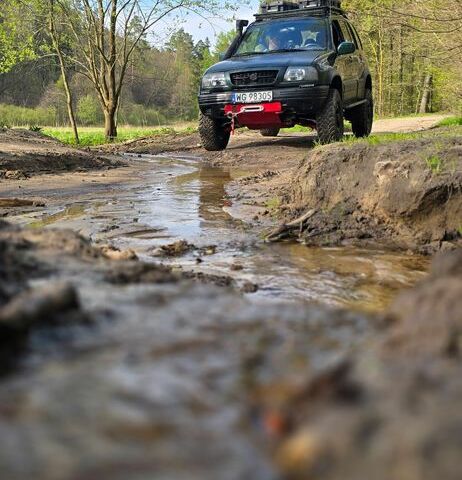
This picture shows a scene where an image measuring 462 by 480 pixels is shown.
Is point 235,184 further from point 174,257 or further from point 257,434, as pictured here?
point 257,434

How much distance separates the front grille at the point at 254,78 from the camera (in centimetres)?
888

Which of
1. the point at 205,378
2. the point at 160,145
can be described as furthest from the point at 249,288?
the point at 160,145

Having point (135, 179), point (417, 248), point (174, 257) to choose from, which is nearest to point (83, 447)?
point (174, 257)

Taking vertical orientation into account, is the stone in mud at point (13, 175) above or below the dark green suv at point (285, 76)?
below

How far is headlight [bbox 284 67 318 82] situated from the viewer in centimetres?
882

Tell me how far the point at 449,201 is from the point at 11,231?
329 centimetres

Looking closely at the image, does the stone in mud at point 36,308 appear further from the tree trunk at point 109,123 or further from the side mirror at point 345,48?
the tree trunk at point 109,123

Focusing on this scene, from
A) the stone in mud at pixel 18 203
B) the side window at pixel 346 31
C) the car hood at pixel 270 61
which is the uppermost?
the side window at pixel 346 31

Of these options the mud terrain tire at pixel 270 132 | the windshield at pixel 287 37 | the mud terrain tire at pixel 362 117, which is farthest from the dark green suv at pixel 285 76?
the mud terrain tire at pixel 270 132

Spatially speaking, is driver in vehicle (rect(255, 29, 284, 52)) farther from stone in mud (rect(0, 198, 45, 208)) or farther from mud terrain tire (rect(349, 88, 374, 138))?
stone in mud (rect(0, 198, 45, 208))

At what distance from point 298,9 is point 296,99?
2.48m

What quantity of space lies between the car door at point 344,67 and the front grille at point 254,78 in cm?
125

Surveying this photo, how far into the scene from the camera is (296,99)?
8.90 meters

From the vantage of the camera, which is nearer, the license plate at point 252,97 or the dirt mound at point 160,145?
the license plate at point 252,97
